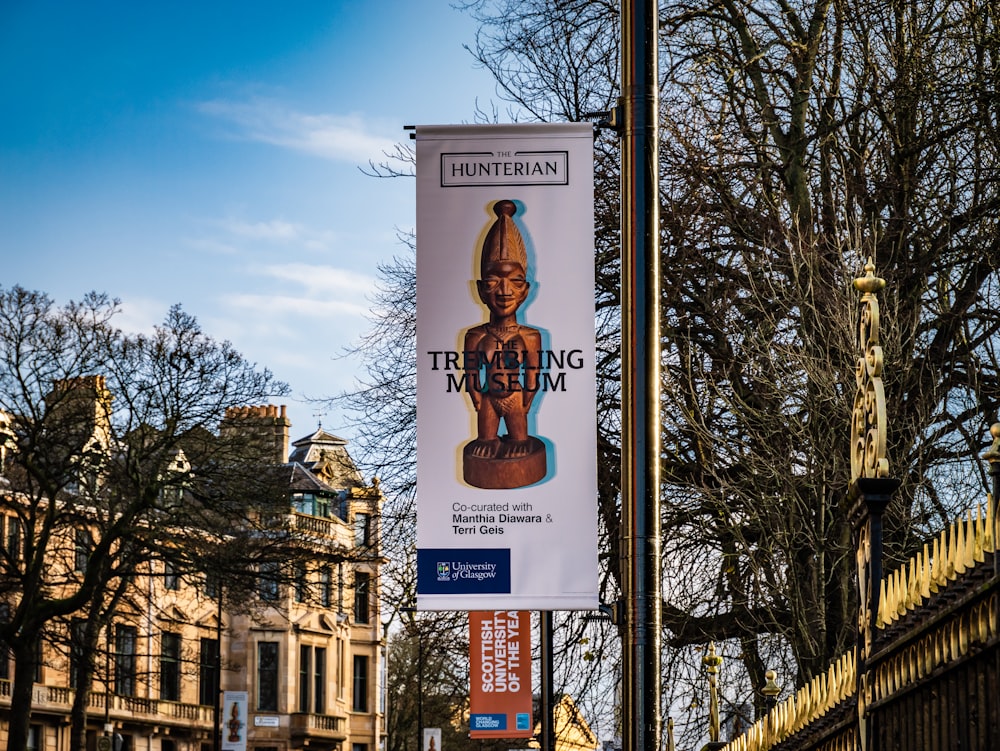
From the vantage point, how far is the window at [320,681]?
76.2 metres

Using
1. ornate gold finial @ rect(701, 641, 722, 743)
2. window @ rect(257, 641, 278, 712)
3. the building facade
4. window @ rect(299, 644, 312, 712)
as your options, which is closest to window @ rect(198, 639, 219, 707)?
the building facade

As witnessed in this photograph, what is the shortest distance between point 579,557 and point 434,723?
77883mm

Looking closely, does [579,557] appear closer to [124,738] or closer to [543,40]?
[543,40]

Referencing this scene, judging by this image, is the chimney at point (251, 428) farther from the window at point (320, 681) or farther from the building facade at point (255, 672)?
the window at point (320, 681)

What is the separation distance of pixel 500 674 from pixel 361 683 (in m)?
60.5

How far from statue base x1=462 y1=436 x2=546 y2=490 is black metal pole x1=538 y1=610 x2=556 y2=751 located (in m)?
12.1

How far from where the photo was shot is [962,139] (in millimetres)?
18766

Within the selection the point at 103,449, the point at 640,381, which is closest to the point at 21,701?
the point at 103,449

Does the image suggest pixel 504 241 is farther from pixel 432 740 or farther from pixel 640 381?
pixel 432 740

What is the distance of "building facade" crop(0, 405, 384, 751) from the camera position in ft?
190

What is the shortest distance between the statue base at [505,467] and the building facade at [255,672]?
47231mm

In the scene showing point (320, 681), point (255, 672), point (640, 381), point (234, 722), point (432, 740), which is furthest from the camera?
point (320, 681)

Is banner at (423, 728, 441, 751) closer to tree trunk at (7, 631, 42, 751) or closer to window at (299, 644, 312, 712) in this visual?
tree trunk at (7, 631, 42, 751)

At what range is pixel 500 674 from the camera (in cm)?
2130
